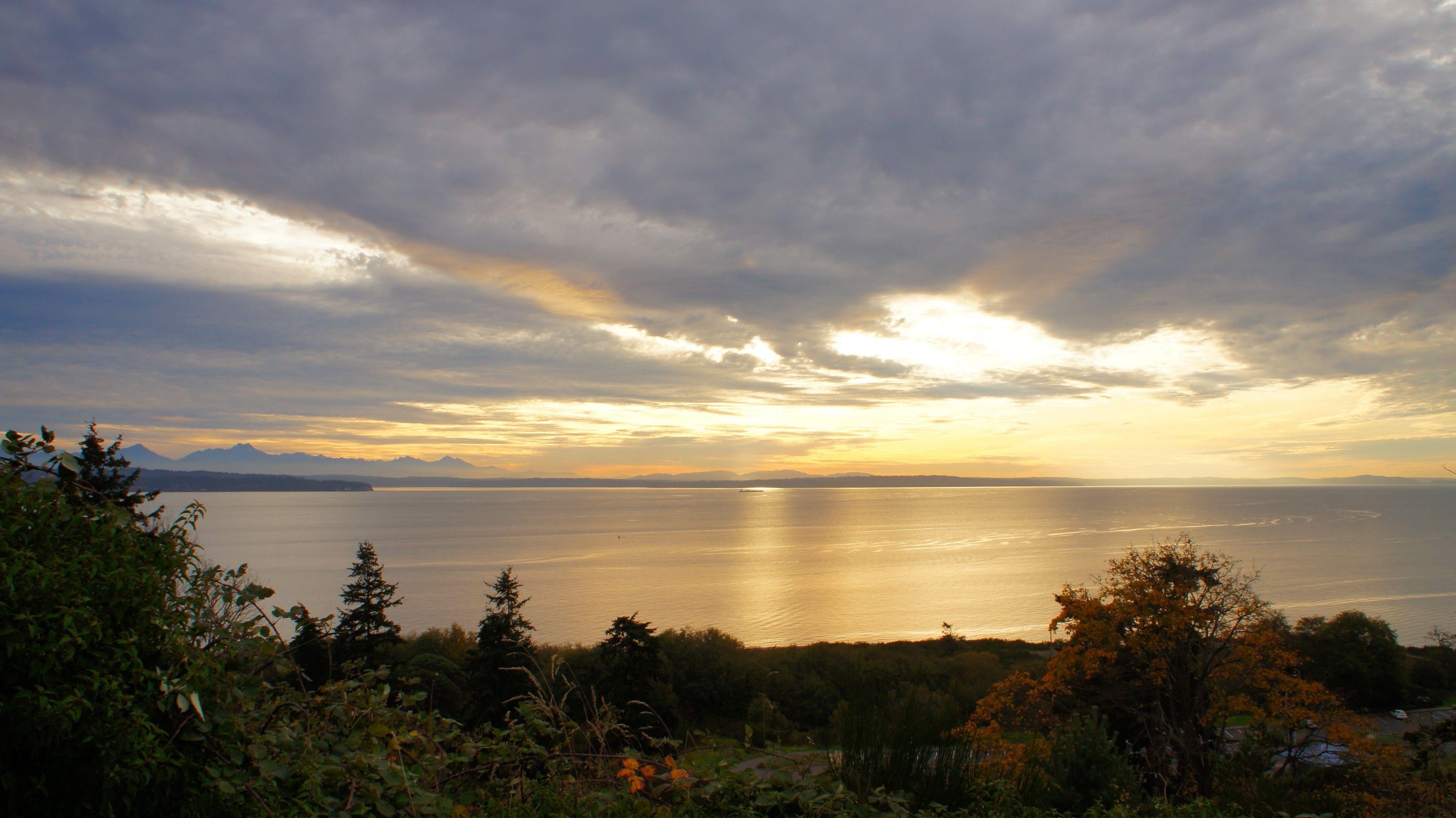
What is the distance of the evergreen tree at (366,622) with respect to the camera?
24203 mm

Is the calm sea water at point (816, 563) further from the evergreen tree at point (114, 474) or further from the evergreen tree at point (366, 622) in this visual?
the evergreen tree at point (114, 474)

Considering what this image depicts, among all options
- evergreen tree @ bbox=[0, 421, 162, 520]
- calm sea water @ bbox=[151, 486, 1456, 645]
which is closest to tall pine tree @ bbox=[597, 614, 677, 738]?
calm sea water @ bbox=[151, 486, 1456, 645]

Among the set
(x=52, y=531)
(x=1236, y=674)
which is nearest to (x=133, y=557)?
(x=52, y=531)

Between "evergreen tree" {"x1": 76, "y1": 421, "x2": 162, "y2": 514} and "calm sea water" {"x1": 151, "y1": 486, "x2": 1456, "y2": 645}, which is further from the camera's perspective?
"calm sea water" {"x1": 151, "y1": 486, "x2": 1456, "y2": 645}

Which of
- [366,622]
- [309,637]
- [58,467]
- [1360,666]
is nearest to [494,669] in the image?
[366,622]

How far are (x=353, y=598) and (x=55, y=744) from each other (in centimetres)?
2637

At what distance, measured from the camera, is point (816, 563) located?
73.8 metres

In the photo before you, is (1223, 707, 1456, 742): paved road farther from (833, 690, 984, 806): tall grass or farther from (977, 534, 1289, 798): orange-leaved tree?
(833, 690, 984, 806): tall grass

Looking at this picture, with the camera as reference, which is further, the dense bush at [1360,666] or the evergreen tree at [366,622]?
the dense bush at [1360,666]

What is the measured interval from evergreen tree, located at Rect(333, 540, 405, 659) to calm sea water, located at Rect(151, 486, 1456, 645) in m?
12.8

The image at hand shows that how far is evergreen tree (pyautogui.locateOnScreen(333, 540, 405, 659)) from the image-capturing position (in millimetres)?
24203

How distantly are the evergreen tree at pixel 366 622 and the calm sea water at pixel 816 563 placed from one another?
1283cm

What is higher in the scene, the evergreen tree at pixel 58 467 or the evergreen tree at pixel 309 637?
the evergreen tree at pixel 58 467

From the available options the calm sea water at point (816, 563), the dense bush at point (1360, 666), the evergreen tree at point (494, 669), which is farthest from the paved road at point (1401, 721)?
the evergreen tree at point (494, 669)
